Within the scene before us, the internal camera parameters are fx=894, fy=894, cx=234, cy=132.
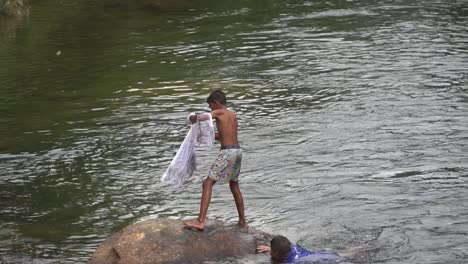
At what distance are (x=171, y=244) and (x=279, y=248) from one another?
1.35 metres

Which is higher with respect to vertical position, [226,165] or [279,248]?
[226,165]

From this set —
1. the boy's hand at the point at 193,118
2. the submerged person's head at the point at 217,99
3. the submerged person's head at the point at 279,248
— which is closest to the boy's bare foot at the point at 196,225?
the submerged person's head at the point at 279,248

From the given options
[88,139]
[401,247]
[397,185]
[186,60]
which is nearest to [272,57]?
[186,60]

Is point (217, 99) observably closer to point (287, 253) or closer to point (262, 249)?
point (262, 249)

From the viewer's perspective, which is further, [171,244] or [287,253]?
[171,244]

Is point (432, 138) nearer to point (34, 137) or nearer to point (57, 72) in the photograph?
point (34, 137)

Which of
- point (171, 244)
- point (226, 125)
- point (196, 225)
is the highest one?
point (226, 125)

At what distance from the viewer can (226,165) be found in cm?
1112

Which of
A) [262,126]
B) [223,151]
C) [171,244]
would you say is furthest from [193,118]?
[262,126]

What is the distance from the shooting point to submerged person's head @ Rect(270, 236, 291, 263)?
34.1 ft

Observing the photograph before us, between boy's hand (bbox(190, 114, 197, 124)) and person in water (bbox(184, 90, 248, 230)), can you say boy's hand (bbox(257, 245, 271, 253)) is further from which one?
boy's hand (bbox(190, 114, 197, 124))

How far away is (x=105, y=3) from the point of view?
3525 cm

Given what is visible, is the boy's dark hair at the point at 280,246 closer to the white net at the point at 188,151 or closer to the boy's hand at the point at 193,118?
the white net at the point at 188,151

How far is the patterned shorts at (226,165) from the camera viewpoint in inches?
438
